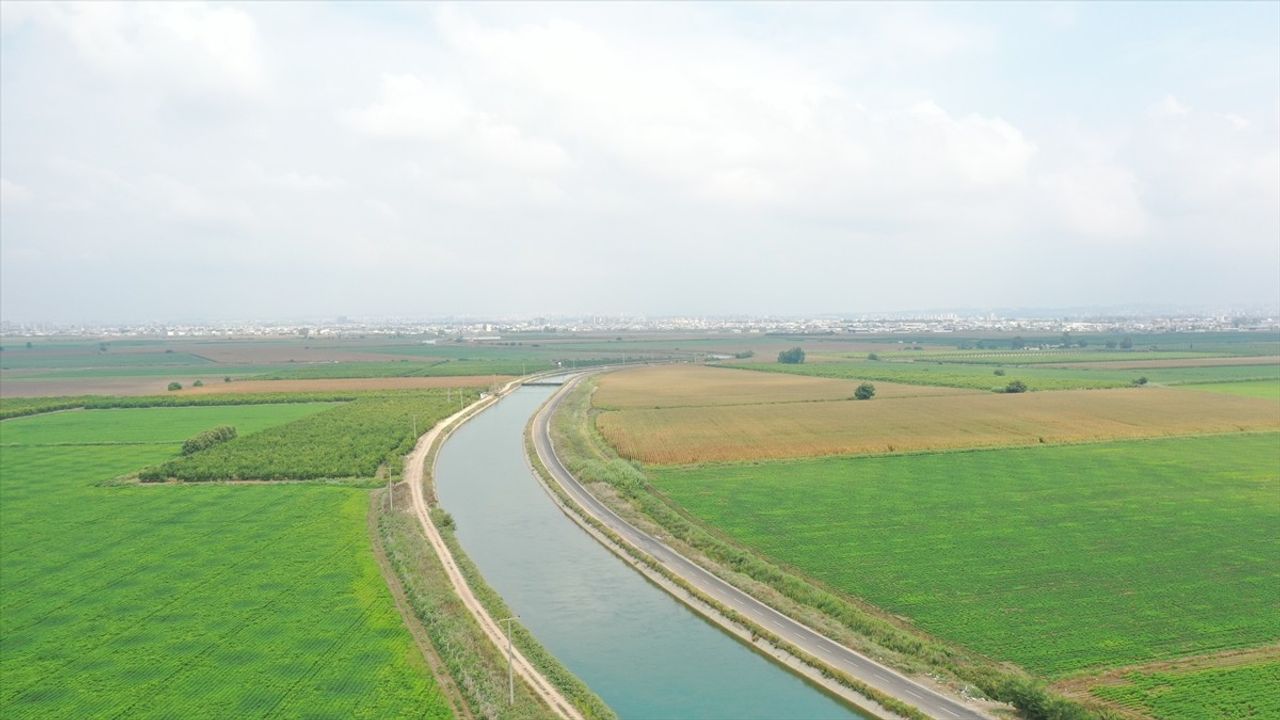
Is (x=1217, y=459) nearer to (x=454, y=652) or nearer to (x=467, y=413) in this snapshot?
(x=454, y=652)

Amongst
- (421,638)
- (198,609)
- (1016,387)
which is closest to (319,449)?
(198,609)

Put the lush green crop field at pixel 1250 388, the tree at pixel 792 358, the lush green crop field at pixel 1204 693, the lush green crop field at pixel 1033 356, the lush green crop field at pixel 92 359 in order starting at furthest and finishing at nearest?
the lush green crop field at pixel 92 359 < the tree at pixel 792 358 < the lush green crop field at pixel 1033 356 < the lush green crop field at pixel 1250 388 < the lush green crop field at pixel 1204 693

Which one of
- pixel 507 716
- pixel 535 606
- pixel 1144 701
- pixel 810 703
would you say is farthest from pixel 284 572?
pixel 1144 701

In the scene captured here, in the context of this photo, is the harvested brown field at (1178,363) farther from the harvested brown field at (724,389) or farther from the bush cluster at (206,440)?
the bush cluster at (206,440)

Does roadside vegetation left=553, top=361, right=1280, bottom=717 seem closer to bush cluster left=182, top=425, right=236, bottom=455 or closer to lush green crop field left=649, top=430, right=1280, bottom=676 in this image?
lush green crop field left=649, top=430, right=1280, bottom=676

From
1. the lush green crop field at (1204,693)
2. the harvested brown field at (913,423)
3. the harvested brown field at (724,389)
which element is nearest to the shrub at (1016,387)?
the harvested brown field at (724,389)

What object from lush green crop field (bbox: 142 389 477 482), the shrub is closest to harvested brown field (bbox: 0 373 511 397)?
lush green crop field (bbox: 142 389 477 482)
